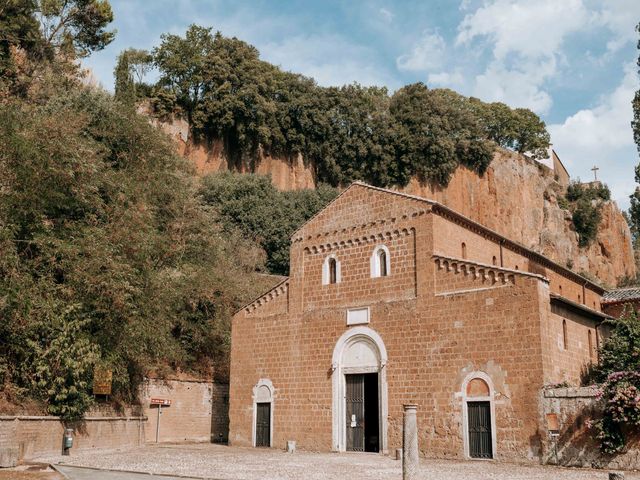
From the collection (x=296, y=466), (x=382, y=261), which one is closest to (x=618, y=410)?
(x=296, y=466)

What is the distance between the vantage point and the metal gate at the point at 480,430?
20953mm

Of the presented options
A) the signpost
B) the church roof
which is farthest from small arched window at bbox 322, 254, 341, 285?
the signpost

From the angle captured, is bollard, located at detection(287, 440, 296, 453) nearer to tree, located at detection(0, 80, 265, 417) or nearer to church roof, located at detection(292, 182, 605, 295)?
tree, located at detection(0, 80, 265, 417)

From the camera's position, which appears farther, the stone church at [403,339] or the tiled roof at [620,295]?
the tiled roof at [620,295]

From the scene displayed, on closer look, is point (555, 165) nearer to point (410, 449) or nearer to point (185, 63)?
point (185, 63)

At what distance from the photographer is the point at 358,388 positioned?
981 inches

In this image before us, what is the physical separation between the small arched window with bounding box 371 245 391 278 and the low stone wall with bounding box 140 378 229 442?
1056 cm

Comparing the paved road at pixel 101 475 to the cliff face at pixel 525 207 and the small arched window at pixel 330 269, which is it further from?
the cliff face at pixel 525 207

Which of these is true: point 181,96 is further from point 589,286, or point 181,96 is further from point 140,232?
point 589,286

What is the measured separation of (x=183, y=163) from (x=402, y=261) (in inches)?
828

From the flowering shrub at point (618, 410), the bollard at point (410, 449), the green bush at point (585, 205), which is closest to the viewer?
the bollard at point (410, 449)

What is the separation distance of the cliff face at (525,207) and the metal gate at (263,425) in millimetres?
31809

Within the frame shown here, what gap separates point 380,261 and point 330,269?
2415 mm

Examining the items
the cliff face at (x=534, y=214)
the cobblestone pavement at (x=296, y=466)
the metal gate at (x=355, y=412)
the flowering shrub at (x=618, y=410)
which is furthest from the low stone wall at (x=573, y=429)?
the cliff face at (x=534, y=214)
